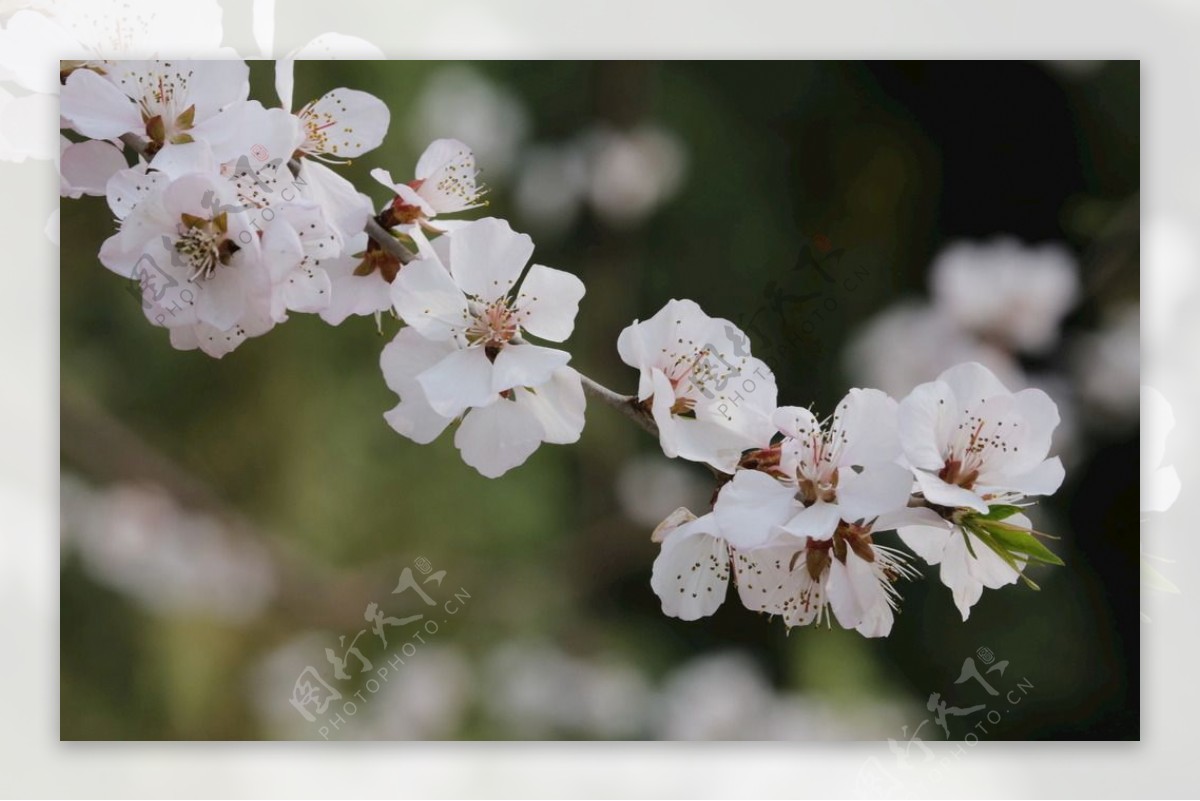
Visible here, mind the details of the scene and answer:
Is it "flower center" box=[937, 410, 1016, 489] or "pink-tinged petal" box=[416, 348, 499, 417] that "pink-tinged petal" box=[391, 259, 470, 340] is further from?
"flower center" box=[937, 410, 1016, 489]

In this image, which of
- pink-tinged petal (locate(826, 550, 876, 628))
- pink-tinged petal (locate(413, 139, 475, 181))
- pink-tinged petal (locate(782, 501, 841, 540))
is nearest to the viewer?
pink-tinged petal (locate(782, 501, 841, 540))

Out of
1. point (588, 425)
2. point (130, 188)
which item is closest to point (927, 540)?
point (588, 425)

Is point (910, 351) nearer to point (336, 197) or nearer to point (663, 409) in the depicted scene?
point (663, 409)

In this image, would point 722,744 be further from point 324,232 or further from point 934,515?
point 324,232

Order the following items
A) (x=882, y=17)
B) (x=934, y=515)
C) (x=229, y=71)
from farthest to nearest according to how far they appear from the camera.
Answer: (x=882, y=17)
(x=229, y=71)
(x=934, y=515)

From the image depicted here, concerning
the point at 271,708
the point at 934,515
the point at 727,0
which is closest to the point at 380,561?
the point at 271,708

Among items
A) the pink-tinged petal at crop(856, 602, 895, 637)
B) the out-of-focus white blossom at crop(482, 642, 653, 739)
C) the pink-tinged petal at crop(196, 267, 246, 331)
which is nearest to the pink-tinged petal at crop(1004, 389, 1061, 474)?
the pink-tinged petal at crop(856, 602, 895, 637)
